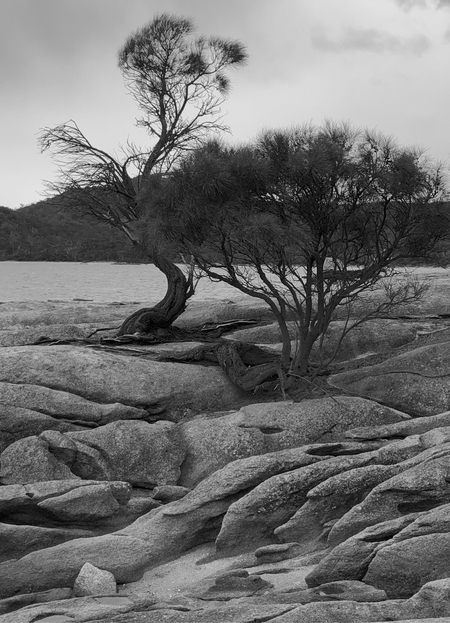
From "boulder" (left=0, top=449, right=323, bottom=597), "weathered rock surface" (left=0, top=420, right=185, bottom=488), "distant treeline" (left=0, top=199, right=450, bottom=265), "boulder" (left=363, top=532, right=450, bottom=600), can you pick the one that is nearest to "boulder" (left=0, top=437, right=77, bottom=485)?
"weathered rock surface" (left=0, top=420, right=185, bottom=488)

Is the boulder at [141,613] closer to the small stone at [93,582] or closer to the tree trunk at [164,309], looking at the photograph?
the small stone at [93,582]

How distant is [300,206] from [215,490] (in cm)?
809

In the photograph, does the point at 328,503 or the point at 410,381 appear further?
the point at 410,381

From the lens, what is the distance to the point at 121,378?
18.6m

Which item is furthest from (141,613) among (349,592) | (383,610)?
(383,610)

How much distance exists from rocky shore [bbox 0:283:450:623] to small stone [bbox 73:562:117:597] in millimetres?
20

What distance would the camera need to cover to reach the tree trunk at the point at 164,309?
2441 centimetres

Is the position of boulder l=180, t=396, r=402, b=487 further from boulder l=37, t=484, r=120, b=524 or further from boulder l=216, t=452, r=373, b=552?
boulder l=216, t=452, r=373, b=552

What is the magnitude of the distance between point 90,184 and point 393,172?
1147 cm

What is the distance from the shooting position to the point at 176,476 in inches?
613

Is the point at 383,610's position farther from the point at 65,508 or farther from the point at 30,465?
the point at 30,465

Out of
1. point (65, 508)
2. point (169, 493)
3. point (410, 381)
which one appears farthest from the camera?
point (410, 381)

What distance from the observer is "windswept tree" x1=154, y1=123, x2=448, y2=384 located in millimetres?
17078

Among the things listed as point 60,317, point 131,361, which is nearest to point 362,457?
point 131,361
